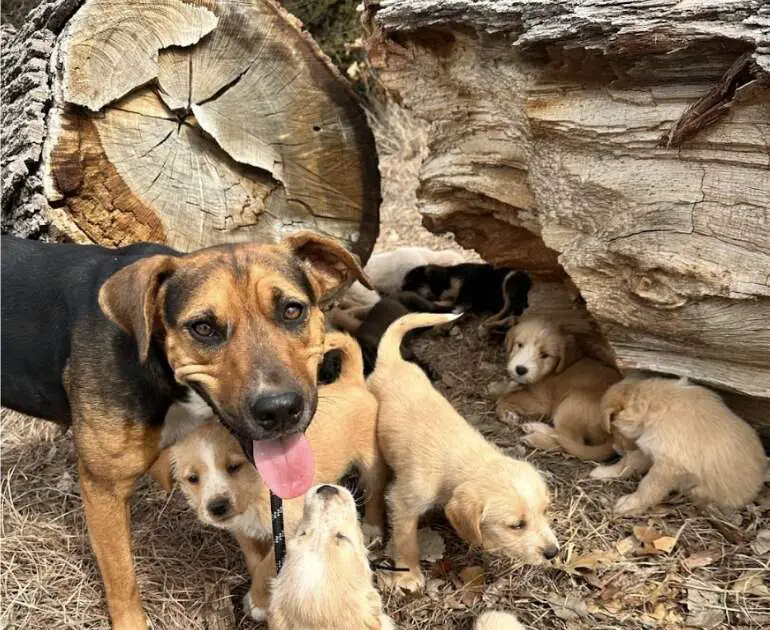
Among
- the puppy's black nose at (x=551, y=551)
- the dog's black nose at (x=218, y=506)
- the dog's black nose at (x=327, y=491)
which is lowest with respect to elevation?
the puppy's black nose at (x=551, y=551)

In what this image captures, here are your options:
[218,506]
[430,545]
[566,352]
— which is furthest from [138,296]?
[566,352]

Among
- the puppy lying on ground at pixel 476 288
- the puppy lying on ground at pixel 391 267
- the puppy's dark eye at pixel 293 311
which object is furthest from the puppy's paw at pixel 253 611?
the puppy lying on ground at pixel 476 288

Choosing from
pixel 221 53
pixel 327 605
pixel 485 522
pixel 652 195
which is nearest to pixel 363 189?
pixel 221 53

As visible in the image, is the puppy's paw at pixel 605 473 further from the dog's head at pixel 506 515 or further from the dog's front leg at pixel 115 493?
the dog's front leg at pixel 115 493

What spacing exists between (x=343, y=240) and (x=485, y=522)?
2.41m

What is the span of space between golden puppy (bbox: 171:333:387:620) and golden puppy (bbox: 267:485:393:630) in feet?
1.21

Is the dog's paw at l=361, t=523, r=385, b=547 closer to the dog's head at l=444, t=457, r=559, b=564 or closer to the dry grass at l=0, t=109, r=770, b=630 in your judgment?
the dry grass at l=0, t=109, r=770, b=630

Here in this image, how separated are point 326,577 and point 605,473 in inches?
85.7

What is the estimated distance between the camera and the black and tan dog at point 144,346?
9.64ft

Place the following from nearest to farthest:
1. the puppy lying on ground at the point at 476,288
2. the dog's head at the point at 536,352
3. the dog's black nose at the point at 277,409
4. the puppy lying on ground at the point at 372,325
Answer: the dog's black nose at the point at 277,409 < the dog's head at the point at 536,352 < the puppy lying on ground at the point at 372,325 < the puppy lying on ground at the point at 476,288

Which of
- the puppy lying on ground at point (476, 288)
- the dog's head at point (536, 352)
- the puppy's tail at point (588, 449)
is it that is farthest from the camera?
the puppy lying on ground at point (476, 288)

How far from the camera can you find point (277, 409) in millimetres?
2801

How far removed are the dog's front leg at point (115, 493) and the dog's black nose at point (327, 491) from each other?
0.78 m

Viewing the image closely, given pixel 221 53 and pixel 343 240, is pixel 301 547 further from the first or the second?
pixel 221 53
